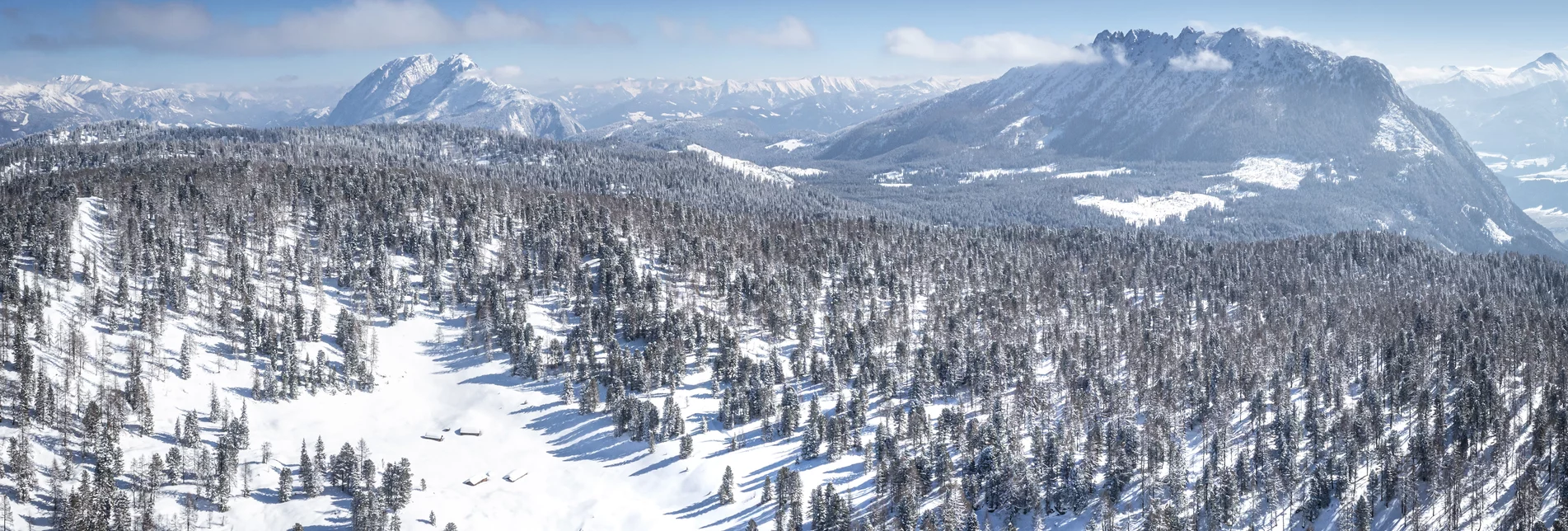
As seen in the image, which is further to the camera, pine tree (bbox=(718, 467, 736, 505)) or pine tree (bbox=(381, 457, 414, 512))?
pine tree (bbox=(718, 467, 736, 505))

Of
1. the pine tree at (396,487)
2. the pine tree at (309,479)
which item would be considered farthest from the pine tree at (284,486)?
the pine tree at (396,487)

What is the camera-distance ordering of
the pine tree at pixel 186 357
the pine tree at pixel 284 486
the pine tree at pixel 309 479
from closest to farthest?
the pine tree at pixel 284 486 → the pine tree at pixel 309 479 → the pine tree at pixel 186 357

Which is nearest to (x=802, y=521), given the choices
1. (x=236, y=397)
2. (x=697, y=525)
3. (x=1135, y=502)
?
(x=697, y=525)

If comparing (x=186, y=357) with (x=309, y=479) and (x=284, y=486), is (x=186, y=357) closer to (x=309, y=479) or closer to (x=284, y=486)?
(x=284, y=486)

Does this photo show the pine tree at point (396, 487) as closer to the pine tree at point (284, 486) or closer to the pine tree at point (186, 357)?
the pine tree at point (284, 486)

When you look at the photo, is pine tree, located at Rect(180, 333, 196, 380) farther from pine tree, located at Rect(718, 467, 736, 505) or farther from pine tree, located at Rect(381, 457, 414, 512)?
pine tree, located at Rect(718, 467, 736, 505)

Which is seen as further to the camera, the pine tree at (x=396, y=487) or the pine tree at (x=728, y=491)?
the pine tree at (x=728, y=491)

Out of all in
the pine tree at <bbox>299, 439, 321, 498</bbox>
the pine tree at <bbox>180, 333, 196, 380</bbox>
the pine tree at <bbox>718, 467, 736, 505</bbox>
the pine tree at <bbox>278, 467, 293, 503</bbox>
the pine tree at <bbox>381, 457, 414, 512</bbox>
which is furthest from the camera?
the pine tree at <bbox>180, 333, 196, 380</bbox>

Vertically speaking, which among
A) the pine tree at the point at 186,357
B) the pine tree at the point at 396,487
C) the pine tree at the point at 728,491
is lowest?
the pine tree at the point at 728,491

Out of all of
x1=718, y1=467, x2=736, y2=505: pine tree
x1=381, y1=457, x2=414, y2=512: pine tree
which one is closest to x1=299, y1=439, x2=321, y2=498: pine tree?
x1=381, y1=457, x2=414, y2=512: pine tree

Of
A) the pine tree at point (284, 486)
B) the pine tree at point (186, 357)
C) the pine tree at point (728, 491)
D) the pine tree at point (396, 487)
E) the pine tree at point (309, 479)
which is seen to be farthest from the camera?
the pine tree at point (186, 357)

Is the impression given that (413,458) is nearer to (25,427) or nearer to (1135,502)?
(25,427)

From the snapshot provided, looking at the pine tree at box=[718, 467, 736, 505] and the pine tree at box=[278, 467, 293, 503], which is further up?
the pine tree at box=[278, 467, 293, 503]
